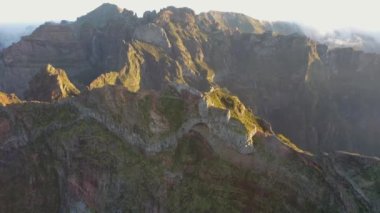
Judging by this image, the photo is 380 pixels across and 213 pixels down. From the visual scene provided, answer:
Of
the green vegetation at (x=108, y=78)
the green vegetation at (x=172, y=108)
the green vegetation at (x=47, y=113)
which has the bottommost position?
the green vegetation at (x=108, y=78)

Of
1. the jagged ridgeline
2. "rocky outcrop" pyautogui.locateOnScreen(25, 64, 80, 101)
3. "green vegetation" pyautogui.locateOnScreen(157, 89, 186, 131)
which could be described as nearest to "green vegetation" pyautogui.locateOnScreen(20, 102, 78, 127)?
the jagged ridgeline

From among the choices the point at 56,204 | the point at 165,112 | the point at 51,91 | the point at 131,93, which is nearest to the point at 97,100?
the point at 131,93

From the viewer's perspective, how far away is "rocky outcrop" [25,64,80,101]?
12988cm

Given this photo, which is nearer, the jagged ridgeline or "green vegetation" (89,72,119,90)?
the jagged ridgeline

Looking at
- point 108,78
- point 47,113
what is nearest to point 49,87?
point 108,78

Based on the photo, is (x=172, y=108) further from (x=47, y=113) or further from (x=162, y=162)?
(x=47, y=113)

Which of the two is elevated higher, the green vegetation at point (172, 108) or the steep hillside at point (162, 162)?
the green vegetation at point (172, 108)

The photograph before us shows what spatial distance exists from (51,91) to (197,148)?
58514 mm

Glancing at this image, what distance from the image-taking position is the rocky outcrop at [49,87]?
426 feet

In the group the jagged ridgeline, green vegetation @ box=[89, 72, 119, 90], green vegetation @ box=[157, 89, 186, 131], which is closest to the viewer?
the jagged ridgeline

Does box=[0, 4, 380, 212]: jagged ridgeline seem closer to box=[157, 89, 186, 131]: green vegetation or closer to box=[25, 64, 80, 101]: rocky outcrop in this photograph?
box=[157, 89, 186, 131]: green vegetation

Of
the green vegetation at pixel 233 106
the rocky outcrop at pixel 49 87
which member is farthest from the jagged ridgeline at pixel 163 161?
the rocky outcrop at pixel 49 87

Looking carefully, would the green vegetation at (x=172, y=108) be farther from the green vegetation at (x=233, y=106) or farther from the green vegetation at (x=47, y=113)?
the green vegetation at (x=47, y=113)

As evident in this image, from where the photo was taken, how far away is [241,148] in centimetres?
8225
